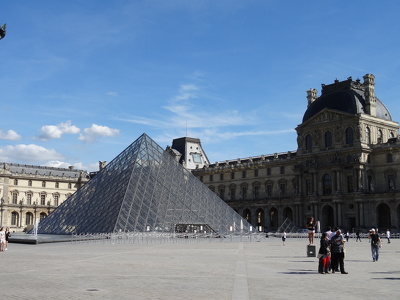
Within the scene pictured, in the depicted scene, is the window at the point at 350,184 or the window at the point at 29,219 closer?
the window at the point at 350,184

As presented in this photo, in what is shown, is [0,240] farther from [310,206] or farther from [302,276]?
[310,206]

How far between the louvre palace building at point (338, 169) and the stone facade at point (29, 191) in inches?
1375

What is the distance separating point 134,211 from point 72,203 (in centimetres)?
772

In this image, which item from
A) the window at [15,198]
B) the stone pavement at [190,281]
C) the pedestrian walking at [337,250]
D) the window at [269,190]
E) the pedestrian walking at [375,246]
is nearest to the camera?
the stone pavement at [190,281]

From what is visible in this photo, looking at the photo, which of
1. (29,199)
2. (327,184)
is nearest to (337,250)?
(327,184)

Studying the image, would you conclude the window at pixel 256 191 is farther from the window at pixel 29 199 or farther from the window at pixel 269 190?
the window at pixel 29 199

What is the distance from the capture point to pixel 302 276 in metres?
12.6

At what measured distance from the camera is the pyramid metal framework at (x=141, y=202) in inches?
1347

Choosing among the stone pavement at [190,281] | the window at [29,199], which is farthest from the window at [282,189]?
the stone pavement at [190,281]

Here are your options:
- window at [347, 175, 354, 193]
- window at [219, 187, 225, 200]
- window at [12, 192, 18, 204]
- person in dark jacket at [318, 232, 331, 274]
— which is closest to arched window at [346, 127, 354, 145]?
window at [347, 175, 354, 193]

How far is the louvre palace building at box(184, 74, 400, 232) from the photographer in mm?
56656

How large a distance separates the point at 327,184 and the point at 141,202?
3198cm

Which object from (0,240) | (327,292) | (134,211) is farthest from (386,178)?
(327,292)

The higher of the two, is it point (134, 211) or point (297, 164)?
point (297, 164)
